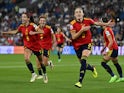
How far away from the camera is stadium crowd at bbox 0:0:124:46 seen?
4444 cm

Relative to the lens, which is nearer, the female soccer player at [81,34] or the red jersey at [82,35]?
the female soccer player at [81,34]

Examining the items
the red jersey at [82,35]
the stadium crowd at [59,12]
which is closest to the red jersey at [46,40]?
the red jersey at [82,35]

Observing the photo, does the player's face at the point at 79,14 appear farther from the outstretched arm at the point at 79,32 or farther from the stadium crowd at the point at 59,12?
the stadium crowd at the point at 59,12

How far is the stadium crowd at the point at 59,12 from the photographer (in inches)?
1750

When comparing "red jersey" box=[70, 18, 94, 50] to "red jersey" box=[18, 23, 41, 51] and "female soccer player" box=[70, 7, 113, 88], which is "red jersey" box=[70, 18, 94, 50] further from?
"red jersey" box=[18, 23, 41, 51]

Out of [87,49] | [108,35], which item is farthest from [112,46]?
[87,49]

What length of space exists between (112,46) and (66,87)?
3121 mm

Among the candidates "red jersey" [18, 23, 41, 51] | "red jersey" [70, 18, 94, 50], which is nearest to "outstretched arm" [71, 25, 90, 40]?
"red jersey" [70, 18, 94, 50]

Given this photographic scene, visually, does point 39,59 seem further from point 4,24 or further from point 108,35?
point 4,24

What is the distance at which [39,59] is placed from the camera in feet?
58.9

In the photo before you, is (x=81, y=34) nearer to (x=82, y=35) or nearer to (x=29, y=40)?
(x=82, y=35)

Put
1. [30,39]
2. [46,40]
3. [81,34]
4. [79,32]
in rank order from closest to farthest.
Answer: [79,32] → [81,34] → [30,39] → [46,40]

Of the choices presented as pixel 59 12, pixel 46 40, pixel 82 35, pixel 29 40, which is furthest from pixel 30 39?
pixel 59 12

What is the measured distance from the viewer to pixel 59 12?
1909 inches
